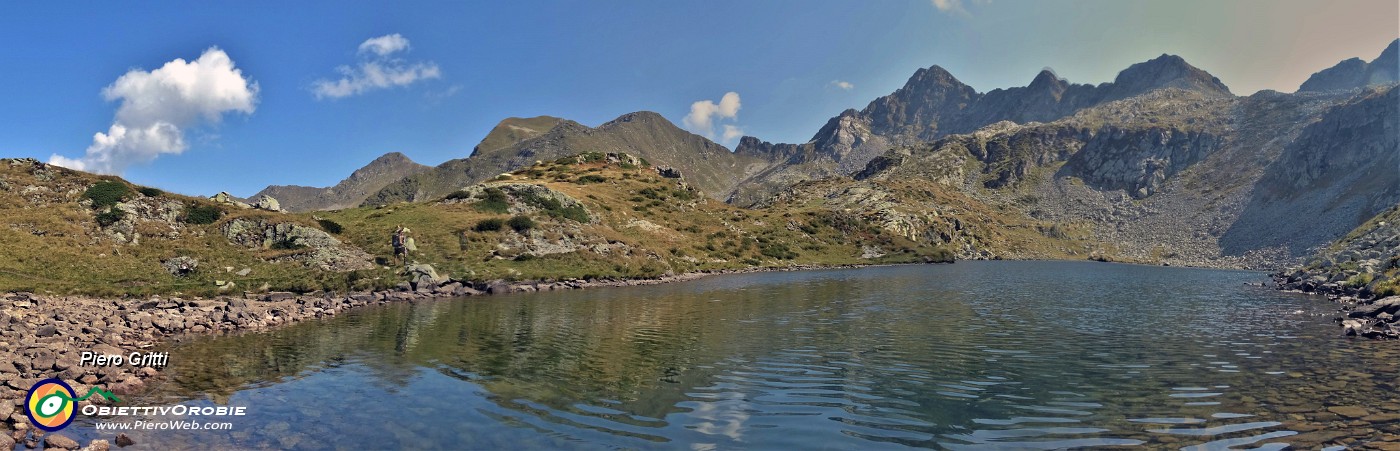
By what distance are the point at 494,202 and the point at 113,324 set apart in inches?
3010

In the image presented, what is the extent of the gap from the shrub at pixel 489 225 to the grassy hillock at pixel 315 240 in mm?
174

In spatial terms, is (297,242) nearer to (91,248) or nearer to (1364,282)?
(91,248)

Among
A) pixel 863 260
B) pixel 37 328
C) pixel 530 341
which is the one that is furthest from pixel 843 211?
pixel 37 328

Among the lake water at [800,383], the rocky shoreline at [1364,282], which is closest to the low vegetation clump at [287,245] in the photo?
the lake water at [800,383]

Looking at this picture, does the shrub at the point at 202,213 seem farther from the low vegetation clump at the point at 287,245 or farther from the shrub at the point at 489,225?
the shrub at the point at 489,225

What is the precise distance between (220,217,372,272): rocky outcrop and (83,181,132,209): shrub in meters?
10.1

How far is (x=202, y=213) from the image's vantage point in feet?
223

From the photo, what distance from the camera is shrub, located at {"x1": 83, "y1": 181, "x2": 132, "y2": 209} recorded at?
62.6 m

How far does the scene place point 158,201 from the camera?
218 ft

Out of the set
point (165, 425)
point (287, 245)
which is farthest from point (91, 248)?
point (165, 425)

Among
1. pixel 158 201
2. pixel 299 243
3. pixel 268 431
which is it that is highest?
pixel 158 201

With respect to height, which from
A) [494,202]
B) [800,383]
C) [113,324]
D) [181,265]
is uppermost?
[494,202]

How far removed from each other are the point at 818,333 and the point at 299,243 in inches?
2605

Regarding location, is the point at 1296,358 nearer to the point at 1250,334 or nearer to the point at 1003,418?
the point at 1250,334
